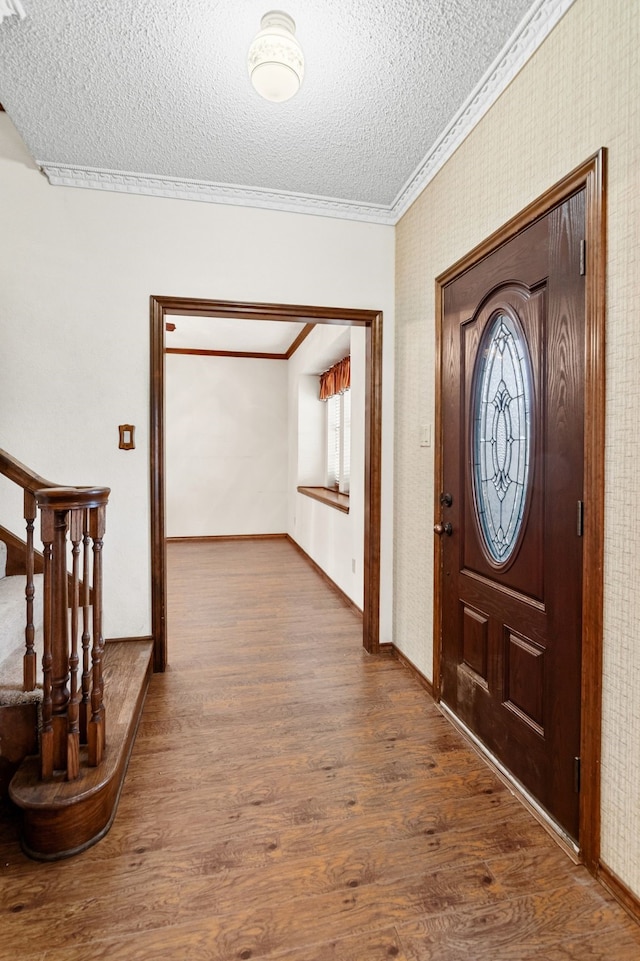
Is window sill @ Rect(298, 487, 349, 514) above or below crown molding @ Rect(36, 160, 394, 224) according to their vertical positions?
below

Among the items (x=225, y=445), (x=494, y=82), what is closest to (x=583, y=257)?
(x=494, y=82)

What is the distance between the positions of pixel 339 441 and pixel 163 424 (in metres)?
2.84

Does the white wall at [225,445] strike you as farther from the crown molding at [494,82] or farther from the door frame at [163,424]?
the crown molding at [494,82]

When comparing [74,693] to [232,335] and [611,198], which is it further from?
[232,335]

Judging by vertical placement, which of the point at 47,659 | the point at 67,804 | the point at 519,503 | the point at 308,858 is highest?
the point at 519,503

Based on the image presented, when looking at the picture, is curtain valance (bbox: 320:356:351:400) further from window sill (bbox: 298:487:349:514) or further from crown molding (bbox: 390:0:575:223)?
crown molding (bbox: 390:0:575:223)

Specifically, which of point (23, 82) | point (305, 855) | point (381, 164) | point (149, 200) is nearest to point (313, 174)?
point (381, 164)

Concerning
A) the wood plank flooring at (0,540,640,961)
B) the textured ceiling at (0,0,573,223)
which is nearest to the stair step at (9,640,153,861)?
the wood plank flooring at (0,540,640,961)

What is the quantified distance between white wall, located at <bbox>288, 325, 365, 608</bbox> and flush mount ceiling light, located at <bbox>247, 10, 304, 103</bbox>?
2137mm

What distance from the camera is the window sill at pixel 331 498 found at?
4375 mm

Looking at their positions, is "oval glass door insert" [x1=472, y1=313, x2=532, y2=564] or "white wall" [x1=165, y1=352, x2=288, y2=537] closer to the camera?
"oval glass door insert" [x1=472, y1=313, x2=532, y2=564]

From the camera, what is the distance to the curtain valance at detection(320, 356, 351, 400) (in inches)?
194

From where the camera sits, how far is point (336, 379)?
5.32 m

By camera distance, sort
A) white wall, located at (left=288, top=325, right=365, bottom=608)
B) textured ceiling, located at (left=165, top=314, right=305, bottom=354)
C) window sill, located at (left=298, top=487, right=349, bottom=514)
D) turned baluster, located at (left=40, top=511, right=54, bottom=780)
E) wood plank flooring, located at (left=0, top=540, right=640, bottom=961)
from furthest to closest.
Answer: textured ceiling, located at (left=165, top=314, right=305, bottom=354)
window sill, located at (left=298, top=487, right=349, bottom=514)
white wall, located at (left=288, top=325, right=365, bottom=608)
turned baluster, located at (left=40, top=511, right=54, bottom=780)
wood plank flooring, located at (left=0, top=540, right=640, bottom=961)
